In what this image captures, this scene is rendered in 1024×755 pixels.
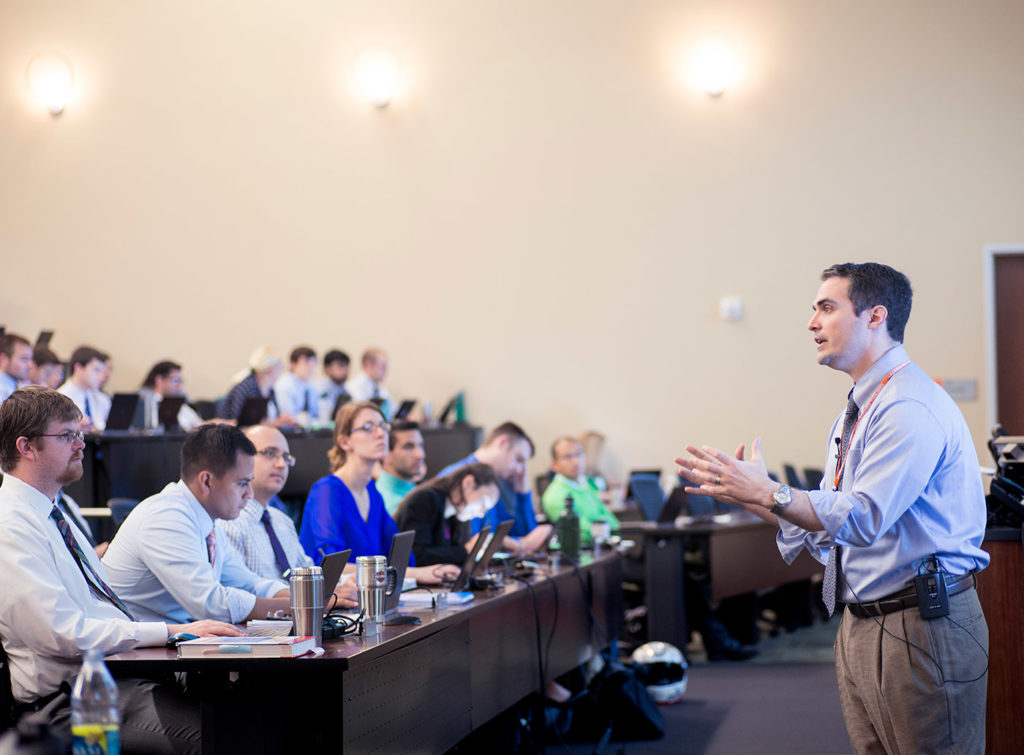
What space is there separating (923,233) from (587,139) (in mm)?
2583

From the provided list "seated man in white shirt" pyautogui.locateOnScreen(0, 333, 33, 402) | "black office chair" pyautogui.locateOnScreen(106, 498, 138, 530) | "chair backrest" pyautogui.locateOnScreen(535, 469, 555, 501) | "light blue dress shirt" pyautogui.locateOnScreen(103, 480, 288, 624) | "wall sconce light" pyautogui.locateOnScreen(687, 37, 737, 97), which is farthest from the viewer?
"wall sconce light" pyautogui.locateOnScreen(687, 37, 737, 97)

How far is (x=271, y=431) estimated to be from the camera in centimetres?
377

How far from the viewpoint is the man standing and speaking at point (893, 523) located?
7.31 ft

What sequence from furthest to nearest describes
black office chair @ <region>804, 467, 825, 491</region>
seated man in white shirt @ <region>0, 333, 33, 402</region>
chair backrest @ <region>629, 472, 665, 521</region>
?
black office chair @ <region>804, 467, 825, 491</region>, chair backrest @ <region>629, 472, 665, 521</region>, seated man in white shirt @ <region>0, 333, 33, 402</region>

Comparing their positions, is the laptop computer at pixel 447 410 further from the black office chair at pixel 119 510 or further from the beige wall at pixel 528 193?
the black office chair at pixel 119 510

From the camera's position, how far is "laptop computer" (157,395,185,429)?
6.78 metres

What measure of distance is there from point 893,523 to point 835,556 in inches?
8.3

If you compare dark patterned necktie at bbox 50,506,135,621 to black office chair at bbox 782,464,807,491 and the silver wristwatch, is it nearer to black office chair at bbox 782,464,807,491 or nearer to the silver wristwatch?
the silver wristwatch

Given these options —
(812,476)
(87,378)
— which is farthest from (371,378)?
(812,476)

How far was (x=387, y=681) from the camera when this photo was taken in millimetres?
2777

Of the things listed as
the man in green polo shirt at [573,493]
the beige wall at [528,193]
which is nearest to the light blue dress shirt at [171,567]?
the man in green polo shirt at [573,493]

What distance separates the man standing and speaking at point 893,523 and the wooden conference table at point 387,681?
3.09 ft

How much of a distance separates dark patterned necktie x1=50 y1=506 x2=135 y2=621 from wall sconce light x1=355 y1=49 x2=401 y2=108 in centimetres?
682

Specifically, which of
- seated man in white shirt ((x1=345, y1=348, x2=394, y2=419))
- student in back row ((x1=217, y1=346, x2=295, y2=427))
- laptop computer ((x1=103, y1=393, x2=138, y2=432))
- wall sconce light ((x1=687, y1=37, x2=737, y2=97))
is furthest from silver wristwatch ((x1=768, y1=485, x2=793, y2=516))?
wall sconce light ((x1=687, y1=37, x2=737, y2=97))
